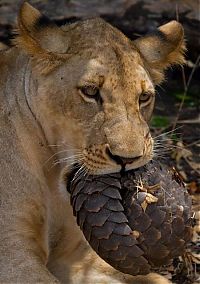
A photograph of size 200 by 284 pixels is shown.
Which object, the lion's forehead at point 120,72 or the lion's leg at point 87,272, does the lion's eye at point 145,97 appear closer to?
the lion's forehead at point 120,72

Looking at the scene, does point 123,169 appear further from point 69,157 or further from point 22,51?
point 22,51

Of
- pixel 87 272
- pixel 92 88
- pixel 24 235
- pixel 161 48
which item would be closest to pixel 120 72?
pixel 92 88

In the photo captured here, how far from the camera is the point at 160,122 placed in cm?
543

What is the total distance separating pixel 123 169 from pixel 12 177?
23.4 inches

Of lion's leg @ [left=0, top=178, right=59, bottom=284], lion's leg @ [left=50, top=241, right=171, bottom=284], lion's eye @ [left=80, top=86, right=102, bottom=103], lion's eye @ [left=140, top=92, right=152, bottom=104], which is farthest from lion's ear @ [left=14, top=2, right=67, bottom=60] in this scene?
lion's leg @ [left=50, top=241, right=171, bottom=284]

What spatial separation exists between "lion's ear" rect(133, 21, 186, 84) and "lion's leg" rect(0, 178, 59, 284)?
0.68m

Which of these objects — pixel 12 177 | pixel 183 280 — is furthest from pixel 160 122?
pixel 12 177

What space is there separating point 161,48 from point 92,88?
0.54 meters

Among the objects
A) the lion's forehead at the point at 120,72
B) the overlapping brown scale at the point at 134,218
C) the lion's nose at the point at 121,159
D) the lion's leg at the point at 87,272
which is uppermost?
the lion's forehead at the point at 120,72

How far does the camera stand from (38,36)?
11.8 ft

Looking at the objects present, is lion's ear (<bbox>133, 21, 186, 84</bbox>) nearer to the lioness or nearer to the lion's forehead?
the lioness

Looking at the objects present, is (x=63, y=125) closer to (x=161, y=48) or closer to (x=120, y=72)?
(x=120, y=72)

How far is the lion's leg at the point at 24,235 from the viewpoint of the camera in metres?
3.48

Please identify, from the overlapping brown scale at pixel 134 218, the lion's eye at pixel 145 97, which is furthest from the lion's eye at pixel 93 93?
the overlapping brown scale at pixel 134 218
